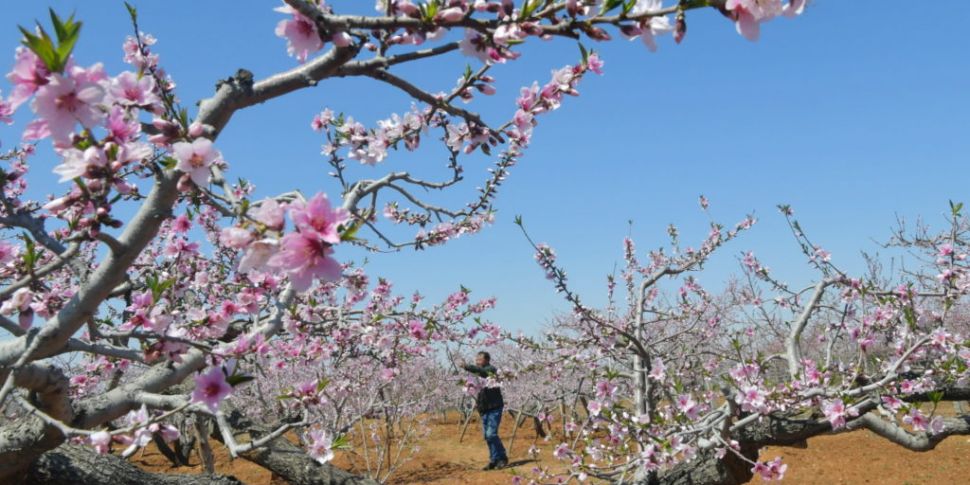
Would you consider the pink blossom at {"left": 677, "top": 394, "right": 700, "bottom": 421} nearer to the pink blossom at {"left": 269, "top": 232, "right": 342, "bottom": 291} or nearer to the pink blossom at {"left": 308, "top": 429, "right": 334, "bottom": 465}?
the pink blossom at {"left": 308, "top": 429, "right": 334, "bottom": 465}

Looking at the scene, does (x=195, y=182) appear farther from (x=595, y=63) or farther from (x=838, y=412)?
(x=838, y=412)

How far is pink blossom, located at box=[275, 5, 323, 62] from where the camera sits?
1592 mm

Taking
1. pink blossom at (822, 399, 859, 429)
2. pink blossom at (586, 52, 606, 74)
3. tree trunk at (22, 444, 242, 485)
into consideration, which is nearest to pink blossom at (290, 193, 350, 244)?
pink blossom at (586, 52, 606, 74)

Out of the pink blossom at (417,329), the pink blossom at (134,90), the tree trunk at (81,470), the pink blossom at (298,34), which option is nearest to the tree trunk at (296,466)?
the pink blossom at (417,329)

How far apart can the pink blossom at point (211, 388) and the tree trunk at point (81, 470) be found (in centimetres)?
258

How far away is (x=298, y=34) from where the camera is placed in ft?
5.28

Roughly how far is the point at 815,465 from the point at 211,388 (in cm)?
1067

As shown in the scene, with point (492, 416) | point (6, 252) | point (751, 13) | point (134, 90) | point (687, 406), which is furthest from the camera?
point (492, 416)

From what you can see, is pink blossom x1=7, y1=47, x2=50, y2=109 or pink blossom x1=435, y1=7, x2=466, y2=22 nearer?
pink blossom x1=7, y1=47, x2=50, y2=109

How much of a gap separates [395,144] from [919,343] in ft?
11.8

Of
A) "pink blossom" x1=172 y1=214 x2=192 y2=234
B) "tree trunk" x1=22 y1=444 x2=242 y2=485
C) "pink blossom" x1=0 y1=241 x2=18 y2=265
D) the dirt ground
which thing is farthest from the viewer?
the dirt ground

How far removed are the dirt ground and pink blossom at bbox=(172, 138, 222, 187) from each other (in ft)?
23.3

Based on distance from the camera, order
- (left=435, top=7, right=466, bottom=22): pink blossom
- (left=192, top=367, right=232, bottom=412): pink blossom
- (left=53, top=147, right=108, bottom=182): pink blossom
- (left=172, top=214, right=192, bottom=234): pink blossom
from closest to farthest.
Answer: (left=53, top=147, right=108, bottom=182): pink blossom < (left=435, top=7, right=466, bottom=22): pink blossom < (left=192, top=367, right=232, bottom=412): pink blossom < (left=172, top=214, right=192, bottom=234): pink blossom

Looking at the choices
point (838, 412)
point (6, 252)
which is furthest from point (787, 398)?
point (6, 252)
